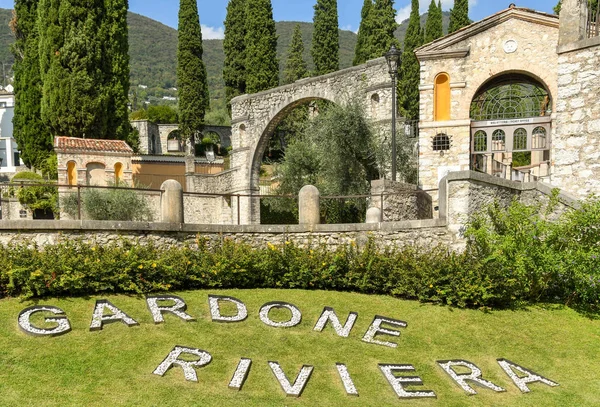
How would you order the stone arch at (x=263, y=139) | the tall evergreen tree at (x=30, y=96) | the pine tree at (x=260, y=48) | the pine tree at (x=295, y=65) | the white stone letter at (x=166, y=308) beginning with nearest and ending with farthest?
the white stone letter at (x=166, y=308) < the tall evergreen tree at (x=30, y=96) < the stone arch at (x=263, y=139) < the pine tree at (x=260, y=48) < the pine tree at (x=295, y=65)

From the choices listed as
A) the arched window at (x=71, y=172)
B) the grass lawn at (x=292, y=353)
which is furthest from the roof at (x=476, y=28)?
the arched window at (x=71, y=172)

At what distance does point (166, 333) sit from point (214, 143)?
43209mm

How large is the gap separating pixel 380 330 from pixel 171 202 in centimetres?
527

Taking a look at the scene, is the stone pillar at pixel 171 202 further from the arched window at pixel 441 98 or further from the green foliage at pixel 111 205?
the arched window at pixel 441 98

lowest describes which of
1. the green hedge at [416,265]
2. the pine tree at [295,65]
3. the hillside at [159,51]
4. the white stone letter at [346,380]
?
the white stone letter at [346,380]

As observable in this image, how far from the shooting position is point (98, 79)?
2525 centimetres

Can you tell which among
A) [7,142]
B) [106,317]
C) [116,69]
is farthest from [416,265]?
[7,142]

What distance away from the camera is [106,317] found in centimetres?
935

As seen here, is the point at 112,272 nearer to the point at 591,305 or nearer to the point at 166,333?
the point at 166,333

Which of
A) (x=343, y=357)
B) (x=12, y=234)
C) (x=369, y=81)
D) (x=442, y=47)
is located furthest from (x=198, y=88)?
(x=343, y=357)

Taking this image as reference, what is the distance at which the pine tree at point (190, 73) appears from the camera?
42750mm

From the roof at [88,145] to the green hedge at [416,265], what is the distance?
13033 mm

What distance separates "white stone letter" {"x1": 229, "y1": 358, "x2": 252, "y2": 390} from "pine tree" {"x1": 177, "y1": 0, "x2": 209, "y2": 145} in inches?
1422

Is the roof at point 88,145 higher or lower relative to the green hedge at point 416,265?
higher
